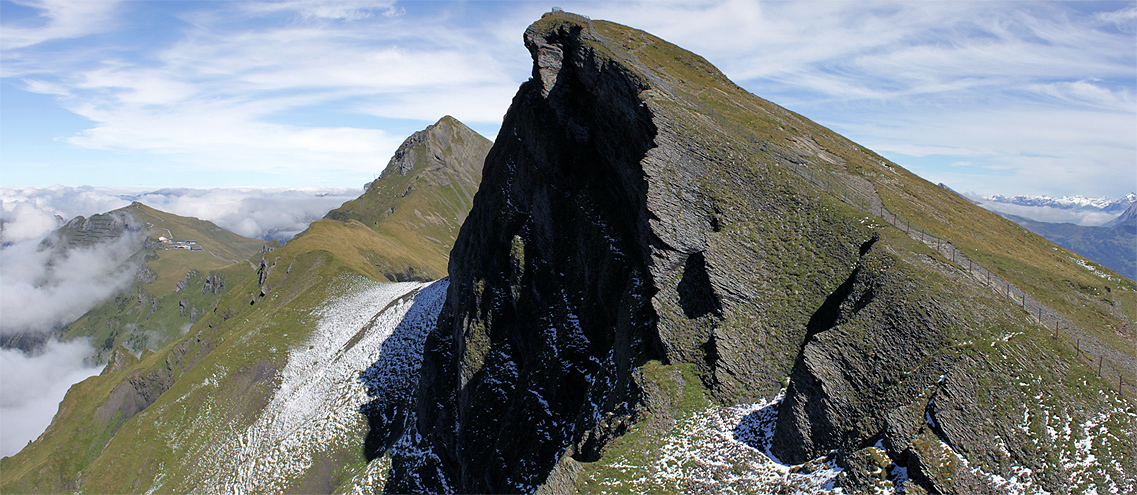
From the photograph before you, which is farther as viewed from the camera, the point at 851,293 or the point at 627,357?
the point at 627,357

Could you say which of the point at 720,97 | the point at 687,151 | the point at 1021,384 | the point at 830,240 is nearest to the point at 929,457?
the point at 1021,384

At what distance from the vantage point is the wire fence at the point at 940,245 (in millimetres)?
22969

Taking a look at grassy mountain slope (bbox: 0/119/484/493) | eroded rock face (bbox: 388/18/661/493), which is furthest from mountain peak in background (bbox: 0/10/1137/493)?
grassy mountain slope (bbox: 0/119/484/493)

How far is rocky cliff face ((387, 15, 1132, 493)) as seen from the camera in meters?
22.9

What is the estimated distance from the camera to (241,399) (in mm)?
75500

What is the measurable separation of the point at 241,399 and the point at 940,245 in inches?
3339

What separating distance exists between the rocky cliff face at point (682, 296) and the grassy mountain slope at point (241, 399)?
14938 millimetres

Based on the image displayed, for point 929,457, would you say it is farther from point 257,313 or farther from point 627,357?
point 257,313

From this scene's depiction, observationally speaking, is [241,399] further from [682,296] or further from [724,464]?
[724,464]

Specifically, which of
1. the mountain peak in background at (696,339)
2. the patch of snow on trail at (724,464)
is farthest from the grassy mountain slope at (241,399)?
the patch of snow on trail at (724,464)

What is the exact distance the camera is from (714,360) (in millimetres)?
28750

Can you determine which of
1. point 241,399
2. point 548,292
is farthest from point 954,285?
point 241,399

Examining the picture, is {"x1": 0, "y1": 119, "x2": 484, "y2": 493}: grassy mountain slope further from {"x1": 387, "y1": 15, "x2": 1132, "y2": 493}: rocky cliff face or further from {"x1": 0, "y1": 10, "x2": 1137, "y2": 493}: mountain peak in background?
{"x1": 387, "y1": 15, "x2": 1132, "y2": 493}: rocky cliff face

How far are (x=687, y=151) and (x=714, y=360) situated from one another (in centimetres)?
1411
